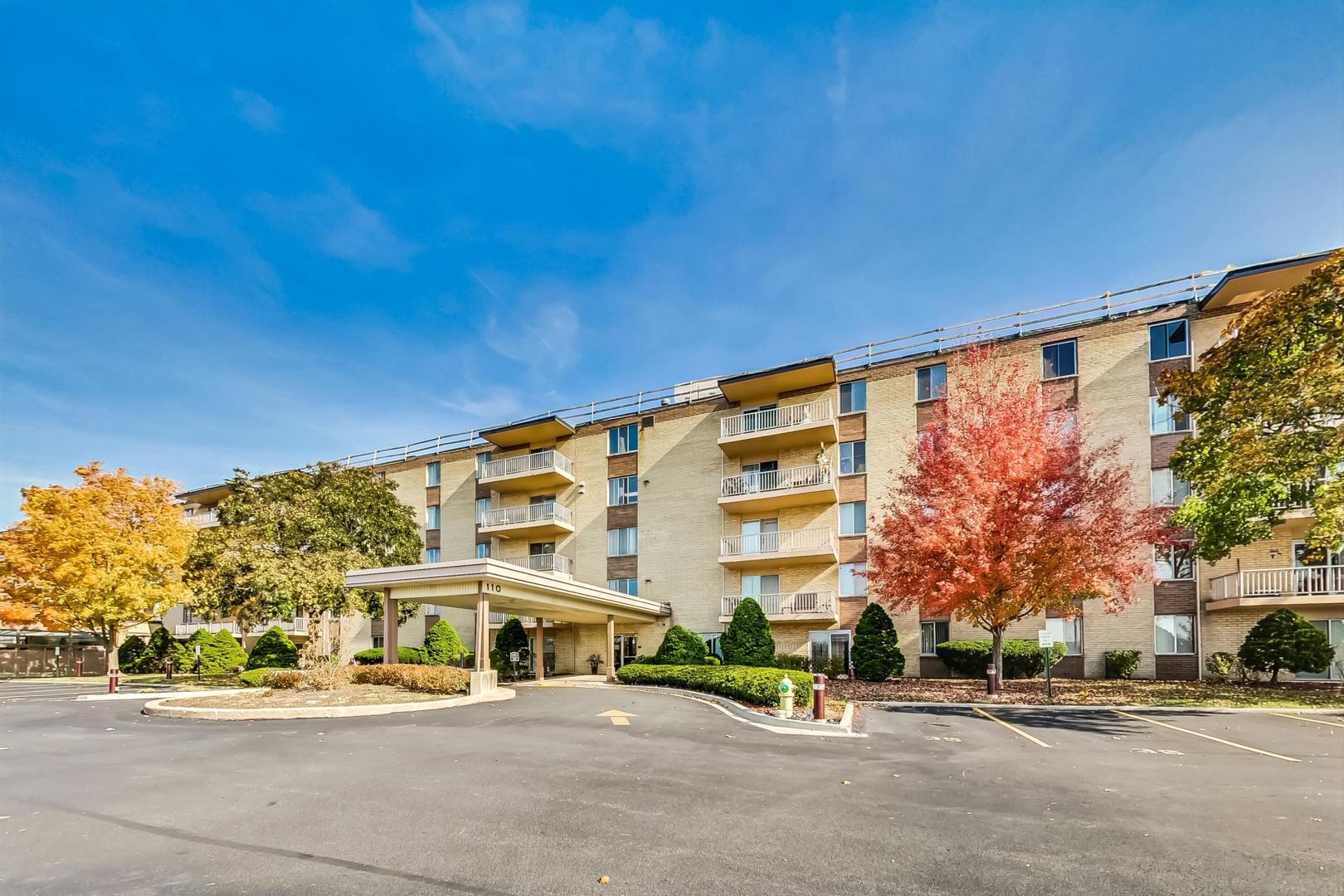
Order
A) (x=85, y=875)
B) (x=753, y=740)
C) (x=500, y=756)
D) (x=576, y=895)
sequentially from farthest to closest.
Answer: (x=753, y=740), (x=500, y=756), (x=85, y=875), (x=576, y=895)

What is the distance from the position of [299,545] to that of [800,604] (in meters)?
21.5

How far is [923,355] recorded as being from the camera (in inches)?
1126

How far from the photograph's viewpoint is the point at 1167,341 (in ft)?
80.9

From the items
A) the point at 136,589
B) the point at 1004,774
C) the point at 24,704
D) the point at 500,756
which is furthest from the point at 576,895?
the point at 136,589

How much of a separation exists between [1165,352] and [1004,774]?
72.2 ft

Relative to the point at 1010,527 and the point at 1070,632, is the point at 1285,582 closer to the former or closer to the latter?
the point at 1070,632

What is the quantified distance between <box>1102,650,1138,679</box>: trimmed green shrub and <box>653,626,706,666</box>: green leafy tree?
14.5m

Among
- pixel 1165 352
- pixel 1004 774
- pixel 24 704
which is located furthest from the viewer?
pixel 1165 352

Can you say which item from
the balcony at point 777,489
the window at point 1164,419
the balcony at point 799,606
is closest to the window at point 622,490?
the balcony at point 777,489

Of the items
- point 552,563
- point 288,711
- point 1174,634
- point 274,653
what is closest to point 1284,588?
point 1174,634

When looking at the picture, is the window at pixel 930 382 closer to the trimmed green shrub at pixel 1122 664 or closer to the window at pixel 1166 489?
the window at pixel 1166 489

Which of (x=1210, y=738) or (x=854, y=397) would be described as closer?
(x=1210, y=738)

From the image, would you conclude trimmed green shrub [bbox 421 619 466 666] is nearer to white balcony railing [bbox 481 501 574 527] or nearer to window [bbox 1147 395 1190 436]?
white balcony railing [bbox 481 501 574 527]

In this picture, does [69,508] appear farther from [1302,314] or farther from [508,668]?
[1302,314]
